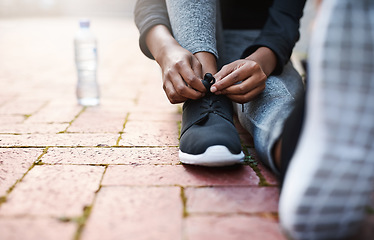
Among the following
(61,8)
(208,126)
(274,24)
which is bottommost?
(61,8)

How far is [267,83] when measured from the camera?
1.40 metres

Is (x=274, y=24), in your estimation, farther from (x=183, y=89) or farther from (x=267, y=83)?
(x=183, y=89)

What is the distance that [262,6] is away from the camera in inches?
74.7

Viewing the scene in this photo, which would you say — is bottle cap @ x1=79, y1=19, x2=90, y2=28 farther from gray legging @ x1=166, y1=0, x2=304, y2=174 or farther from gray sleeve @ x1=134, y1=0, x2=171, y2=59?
gray legging @ x1=166, y1=0, x2=304, y2=174

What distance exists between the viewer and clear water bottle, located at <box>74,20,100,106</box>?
6.99 ft

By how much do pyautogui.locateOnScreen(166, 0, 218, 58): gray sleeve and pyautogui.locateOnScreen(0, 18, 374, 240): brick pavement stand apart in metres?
0.38

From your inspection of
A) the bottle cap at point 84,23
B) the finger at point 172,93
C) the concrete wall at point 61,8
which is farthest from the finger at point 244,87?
the concrete wall at point 61,8

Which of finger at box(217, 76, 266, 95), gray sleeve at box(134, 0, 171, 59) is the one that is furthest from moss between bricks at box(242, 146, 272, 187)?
gray sleeve at box(134, 0, 171, 59)

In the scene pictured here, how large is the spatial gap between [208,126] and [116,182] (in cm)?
32

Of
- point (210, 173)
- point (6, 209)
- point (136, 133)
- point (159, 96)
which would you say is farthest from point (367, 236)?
point (159, 96)

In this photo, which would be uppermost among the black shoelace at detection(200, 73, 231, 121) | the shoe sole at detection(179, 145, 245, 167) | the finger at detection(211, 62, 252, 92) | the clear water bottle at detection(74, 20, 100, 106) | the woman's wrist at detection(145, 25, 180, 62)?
the woman's wrist at detection(145, 25, 180, 62)

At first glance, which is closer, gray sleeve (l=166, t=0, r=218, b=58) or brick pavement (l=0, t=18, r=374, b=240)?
brick pavement (l=0, t=18, r=374, b=240)

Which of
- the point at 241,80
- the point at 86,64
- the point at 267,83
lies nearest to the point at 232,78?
the point at 241,80

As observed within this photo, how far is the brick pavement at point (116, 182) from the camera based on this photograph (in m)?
0.88
